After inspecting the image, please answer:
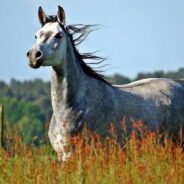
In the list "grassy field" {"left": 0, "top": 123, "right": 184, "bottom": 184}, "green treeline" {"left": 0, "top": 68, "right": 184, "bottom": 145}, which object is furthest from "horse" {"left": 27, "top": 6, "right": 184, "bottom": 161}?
"green treeline" {"left": 0, "top": 68, "right": 184, "bottom": 145}

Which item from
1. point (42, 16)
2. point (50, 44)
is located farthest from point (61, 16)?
point (50, 44)

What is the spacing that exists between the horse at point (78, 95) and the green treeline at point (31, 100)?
85.4m

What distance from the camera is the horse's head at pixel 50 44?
39.3 ft

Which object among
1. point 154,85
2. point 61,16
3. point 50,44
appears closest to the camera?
point 50,44

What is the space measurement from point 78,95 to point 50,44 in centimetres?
88

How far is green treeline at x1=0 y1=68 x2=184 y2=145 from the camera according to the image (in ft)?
369

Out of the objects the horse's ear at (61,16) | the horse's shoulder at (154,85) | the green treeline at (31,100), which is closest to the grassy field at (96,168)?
the horse's ear at (61,16)

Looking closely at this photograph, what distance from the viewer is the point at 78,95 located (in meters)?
12.8

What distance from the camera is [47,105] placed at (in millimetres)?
127188

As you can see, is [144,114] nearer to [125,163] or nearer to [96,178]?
[125,163]

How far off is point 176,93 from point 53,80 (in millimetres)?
2303

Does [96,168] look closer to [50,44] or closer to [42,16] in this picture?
[50,44]

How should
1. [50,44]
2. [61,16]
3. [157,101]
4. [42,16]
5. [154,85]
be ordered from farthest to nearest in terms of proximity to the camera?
[154,85] → [157,101] → [42,16] → [61,16] → [50,44]

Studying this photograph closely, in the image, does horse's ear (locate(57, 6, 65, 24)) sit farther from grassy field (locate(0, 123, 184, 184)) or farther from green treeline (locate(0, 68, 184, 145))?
green treeline (locate(0, 68, 184, 145))
